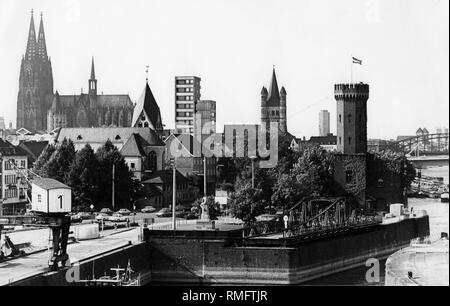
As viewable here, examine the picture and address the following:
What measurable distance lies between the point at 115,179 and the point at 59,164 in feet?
6.83

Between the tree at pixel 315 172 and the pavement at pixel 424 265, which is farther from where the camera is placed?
the tree at pixel 315 172

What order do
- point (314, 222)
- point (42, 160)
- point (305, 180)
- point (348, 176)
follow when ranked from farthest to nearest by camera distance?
point (42, 160) → point (348, 176) → point (305, 180) → point (314, 222)

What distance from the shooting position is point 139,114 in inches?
2295

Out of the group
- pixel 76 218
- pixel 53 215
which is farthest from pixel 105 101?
pixel 53 215

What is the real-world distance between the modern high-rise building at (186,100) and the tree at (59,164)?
24.3ft

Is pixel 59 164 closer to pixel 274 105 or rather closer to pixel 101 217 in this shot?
pixel 101 217

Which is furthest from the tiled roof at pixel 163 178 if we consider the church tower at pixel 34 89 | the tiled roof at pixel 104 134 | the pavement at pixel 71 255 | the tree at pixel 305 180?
the church tower at pixel 34 89

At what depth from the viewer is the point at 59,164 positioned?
41125mm

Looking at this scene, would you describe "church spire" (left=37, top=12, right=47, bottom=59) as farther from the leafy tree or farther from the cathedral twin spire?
the leafy tree

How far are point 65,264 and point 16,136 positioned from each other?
40568mm

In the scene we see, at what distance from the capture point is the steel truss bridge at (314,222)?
31.5 m

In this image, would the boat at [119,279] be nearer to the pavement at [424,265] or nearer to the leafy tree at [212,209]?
the pavement at [424,265]

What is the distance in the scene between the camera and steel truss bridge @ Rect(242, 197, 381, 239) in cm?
3145

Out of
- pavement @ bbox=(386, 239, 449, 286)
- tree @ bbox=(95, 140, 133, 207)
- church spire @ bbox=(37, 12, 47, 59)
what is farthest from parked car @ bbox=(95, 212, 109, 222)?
church spire @ bbox=(37, 12, 47, 59)
